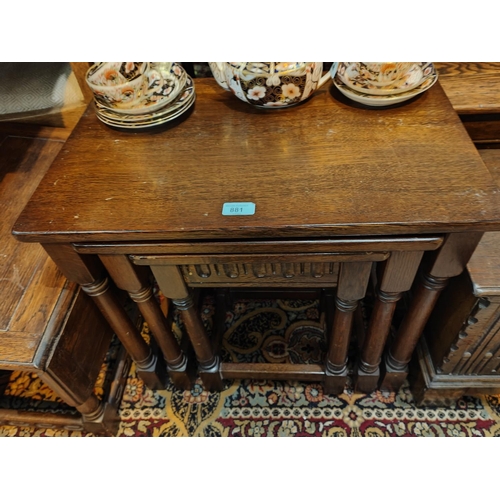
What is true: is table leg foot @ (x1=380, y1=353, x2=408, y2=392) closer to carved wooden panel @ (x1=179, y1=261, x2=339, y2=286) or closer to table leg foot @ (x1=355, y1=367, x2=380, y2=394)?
table leg foot @ (x1=355, y1=367, x2=380, y2=394)

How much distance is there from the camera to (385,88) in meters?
0.75

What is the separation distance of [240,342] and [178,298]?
0.45 metres

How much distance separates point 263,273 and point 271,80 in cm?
34

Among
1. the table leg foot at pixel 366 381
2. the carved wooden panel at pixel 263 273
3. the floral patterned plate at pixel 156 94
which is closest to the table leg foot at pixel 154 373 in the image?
the carved wooden panel at pixel 263 273

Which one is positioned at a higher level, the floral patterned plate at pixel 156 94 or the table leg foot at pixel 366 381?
the floral patterned plate at pixel 156 94

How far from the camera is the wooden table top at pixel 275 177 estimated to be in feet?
2.03

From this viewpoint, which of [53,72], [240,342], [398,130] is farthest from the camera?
[240,342]

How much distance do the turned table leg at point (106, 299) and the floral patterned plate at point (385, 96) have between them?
566 mm

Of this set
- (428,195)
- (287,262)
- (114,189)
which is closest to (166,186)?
(114,189)

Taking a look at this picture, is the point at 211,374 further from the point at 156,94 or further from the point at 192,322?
the point at 156,94

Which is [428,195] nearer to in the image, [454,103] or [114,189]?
[454,103]

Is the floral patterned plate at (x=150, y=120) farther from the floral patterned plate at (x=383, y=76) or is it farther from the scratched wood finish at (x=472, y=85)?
the scratched wood finish at (x=472, y=85)

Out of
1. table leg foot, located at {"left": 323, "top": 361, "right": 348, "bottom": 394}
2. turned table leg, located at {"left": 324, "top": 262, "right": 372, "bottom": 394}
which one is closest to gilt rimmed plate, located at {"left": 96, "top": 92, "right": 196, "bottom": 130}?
turned table leg, located at {"left": 324, "top": 262, "right": 372, "bottom": 394}

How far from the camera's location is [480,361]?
92cm
